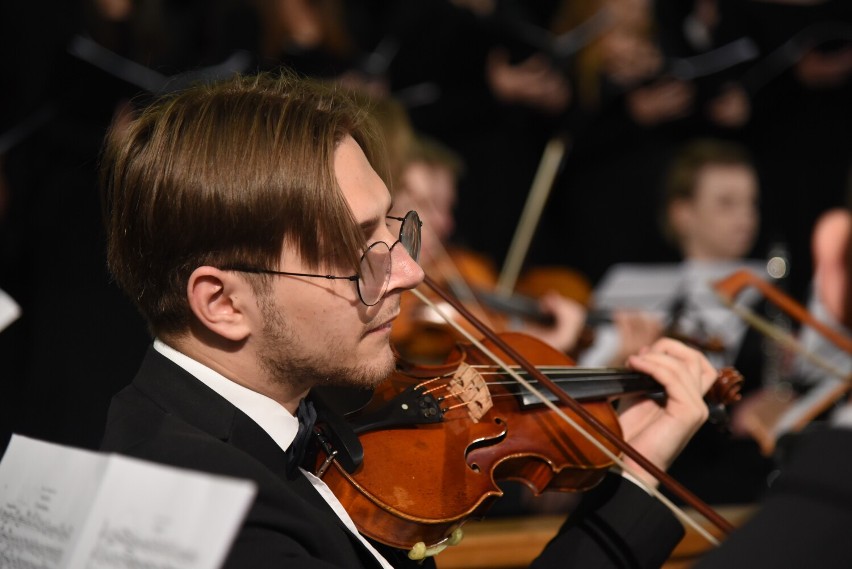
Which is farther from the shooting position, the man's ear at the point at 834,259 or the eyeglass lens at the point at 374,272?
the eyeglass lens at the point at 374,272

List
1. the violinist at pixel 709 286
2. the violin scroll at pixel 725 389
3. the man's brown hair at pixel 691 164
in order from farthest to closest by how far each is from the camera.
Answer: the man's brown hair at pixel 691 164, the violinist at pixel 709 286, the violin scroll at pixel 725 389

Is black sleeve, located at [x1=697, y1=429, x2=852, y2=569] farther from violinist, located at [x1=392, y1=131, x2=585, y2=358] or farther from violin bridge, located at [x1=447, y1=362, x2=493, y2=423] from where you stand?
violinist, located at [x1=392, y1=131, x2=585, y2=358]

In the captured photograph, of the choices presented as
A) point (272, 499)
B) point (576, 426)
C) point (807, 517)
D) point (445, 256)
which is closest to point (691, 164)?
point (445, 256)

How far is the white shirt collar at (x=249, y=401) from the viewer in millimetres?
1332

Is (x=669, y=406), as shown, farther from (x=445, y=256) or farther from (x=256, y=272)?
(x=445, y=256)

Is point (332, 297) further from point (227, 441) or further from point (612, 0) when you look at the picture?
point (612, 0)

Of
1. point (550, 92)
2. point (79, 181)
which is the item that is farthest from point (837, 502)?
point (550, 92)

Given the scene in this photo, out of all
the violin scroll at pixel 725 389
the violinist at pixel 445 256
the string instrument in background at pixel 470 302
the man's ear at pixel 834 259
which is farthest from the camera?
the violinist at pixel 445 256

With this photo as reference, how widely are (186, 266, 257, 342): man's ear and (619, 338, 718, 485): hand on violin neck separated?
687mm

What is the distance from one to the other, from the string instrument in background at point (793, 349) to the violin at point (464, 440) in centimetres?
87

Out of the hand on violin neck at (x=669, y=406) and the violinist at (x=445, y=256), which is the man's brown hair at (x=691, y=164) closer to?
the violinist at (x=445, y=256)

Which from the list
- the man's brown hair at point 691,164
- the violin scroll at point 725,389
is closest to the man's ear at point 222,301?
the violin scroll at point 725,389

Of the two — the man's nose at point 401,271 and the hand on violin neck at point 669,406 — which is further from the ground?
the man's nose at point 401,271

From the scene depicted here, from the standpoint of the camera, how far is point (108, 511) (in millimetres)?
950
